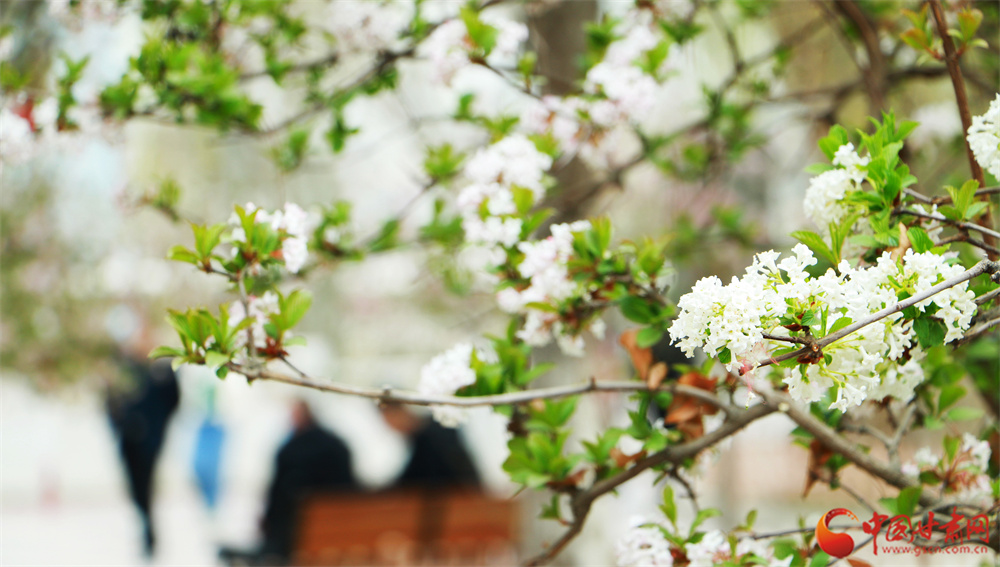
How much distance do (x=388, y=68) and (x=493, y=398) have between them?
4.90ft

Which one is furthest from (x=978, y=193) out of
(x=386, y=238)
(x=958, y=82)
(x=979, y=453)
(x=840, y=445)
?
(x=386, y=238)

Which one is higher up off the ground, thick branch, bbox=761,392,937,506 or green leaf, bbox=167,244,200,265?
green leaf, bbox=167,244,200,265

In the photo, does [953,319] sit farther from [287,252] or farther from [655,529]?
[287,252]

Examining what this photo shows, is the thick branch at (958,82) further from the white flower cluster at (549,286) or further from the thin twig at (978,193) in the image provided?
the white flower cluster at (549,286)

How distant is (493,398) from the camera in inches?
68.8

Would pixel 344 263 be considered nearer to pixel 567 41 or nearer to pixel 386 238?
pixel 386 238

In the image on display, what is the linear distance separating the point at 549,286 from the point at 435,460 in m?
3.58

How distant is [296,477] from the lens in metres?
5.14

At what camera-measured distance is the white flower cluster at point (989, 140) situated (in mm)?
1366

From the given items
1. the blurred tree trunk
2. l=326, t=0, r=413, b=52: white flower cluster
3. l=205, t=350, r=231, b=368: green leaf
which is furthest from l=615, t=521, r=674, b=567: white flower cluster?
the blurred tree trunk

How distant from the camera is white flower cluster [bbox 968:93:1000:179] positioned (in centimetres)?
137

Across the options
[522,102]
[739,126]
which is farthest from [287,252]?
[522,102]

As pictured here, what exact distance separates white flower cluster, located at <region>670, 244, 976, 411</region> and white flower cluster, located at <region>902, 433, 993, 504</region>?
0.74 meters

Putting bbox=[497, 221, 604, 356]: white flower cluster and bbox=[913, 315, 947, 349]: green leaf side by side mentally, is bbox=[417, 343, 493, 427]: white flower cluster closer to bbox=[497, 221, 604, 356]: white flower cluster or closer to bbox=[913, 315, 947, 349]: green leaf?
bbox=[497, 221, 604, 356]: white flower cluster
